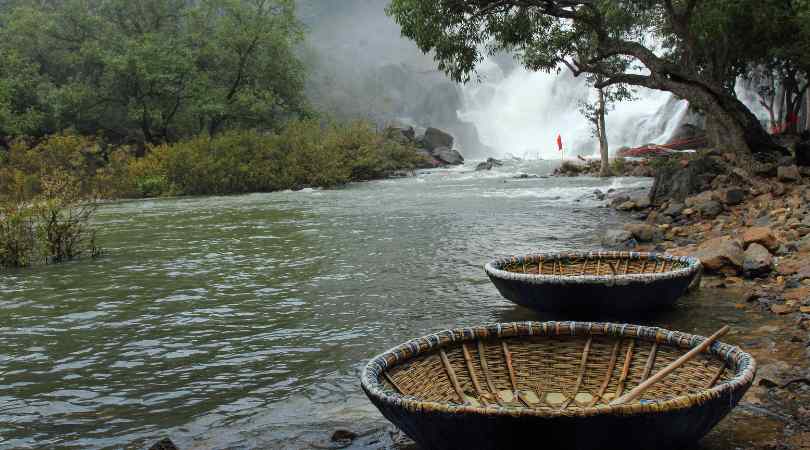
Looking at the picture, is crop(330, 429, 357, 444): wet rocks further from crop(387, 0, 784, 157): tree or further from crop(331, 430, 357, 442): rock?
crop(387, 0, 784, 157): tree

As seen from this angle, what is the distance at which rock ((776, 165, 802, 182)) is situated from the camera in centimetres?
1266

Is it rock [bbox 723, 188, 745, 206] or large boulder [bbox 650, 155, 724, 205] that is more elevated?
large boulder [bbox 650, 155, 724, 205]

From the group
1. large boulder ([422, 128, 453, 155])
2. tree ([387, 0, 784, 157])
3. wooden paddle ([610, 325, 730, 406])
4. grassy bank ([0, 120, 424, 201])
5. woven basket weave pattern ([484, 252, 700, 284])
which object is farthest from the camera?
large boulder ([422, 128, 453, 155])

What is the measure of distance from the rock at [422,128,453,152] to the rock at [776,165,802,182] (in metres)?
32.4

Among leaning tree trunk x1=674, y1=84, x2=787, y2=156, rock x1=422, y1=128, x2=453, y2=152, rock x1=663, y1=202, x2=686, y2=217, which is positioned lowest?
rock x1=663, y1=202, x2=686, y2=217

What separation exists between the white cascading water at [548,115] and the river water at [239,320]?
28.0m

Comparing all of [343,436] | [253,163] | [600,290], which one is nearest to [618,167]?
[253,163]

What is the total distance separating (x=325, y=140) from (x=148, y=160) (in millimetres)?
7528

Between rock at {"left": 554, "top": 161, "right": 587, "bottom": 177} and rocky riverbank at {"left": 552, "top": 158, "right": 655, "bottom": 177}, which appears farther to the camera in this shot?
rock at {"left": 554, "top": 161, "right": 587, "bottom": 177}

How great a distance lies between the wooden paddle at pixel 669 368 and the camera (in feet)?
11.7

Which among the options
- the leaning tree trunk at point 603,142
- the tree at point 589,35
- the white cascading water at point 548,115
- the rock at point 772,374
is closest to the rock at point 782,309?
the rock at point 772,374

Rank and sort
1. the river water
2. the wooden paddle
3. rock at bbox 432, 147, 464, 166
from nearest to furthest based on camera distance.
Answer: the wooden paddle, the river water, rock at bbox 432, 147, 464, 166

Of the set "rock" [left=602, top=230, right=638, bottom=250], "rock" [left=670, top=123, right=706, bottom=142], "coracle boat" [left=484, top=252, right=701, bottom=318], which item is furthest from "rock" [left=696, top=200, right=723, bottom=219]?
Answer: "rock" [left=670, top=123, right=706, bottom=142]

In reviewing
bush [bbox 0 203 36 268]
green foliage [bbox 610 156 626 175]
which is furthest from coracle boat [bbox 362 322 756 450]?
green foliage [bbox 610 156 626 175]
